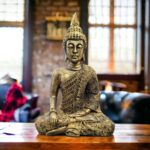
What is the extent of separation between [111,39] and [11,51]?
5.39ft

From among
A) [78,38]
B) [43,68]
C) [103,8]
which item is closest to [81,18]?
[103,8]

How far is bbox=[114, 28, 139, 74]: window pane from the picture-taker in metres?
5.48

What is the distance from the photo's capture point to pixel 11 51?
17.7 feet

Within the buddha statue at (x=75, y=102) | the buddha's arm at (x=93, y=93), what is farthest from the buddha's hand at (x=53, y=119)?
the buddha's arm at (x=93, y=93)

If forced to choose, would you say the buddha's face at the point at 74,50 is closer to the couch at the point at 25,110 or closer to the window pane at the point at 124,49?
the couch at the point at 25,110

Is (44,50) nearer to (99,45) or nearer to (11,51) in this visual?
(11,51)

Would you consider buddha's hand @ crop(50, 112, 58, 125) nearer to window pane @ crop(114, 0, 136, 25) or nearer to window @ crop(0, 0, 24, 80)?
window @ crop(0, 0, 24, 80)

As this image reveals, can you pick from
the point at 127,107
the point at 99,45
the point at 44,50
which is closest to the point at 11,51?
the point at 44,50

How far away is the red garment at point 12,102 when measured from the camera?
11.7 feet

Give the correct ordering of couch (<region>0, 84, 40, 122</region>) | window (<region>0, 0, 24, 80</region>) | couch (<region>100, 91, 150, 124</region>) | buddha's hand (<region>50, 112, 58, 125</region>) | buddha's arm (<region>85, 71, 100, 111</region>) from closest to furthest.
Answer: buddha's hand (<region>50, 112, 58, 125</region>), buddha's arm (<region>85, 71, 100, 111</region>), couch (<region>100, 91, 150, 124</region>), couch (<region>0, 84, 40, 122</region>), window (<region>0, 0, 24, 80</region>)

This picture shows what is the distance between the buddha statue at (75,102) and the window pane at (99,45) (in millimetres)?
3815

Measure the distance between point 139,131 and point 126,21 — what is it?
4046 mm

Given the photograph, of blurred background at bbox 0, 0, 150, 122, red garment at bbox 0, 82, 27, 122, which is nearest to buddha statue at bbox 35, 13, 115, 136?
red garment at bbox 0, 82, 27, 122

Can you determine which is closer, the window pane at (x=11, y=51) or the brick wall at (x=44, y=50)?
the brick wall at (x=44, y=50)
